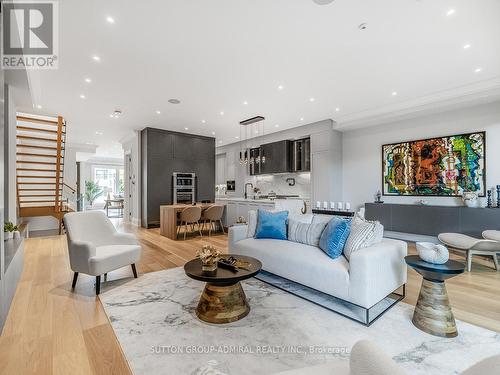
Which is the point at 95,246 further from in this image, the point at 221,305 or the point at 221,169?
the point at 221,169

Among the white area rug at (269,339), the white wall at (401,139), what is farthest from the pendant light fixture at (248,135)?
the white area rug at (269,339)

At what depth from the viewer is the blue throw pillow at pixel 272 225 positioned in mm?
3414

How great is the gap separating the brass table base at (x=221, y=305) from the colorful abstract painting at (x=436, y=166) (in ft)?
16.7

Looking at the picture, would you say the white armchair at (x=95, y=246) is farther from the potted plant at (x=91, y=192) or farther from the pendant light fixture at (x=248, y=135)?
the potted plant at (x=91, y=192)

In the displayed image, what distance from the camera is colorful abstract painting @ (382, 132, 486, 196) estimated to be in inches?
186

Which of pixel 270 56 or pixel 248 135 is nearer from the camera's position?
pixel 270 56

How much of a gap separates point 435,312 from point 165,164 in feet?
23.8

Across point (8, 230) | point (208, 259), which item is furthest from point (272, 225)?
point (8, 230)

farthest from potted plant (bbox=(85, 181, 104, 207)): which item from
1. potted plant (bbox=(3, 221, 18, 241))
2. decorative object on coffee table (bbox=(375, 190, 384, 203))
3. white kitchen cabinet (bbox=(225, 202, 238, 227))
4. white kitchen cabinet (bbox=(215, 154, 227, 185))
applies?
decorative object on coffee table (bbox=(375, 190, 384, 203))

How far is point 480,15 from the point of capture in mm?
2623

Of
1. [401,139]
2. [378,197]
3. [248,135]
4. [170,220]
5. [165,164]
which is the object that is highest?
[248,135]

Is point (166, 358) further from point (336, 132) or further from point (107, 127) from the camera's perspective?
point (107, 127)

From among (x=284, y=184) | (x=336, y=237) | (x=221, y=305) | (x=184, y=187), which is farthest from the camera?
(x=284, y=184)

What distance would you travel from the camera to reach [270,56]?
135 inches
